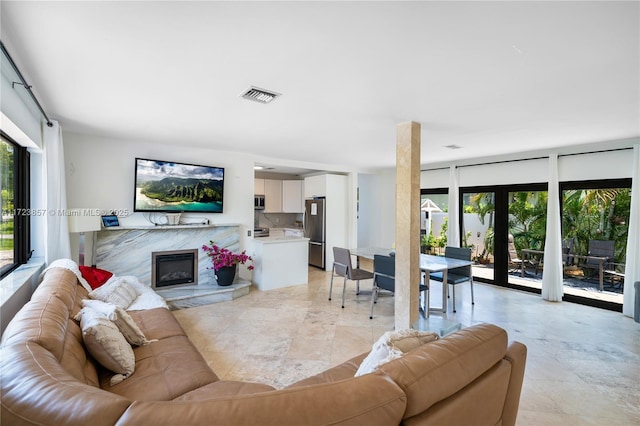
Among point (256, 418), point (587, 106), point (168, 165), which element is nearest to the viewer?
point (256, 418)

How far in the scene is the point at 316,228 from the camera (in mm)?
6859

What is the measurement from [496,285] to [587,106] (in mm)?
3709

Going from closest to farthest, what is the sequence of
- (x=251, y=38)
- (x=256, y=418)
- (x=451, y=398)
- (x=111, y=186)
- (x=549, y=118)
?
(x=256, y=418) < (x=451, y=398) < (x=251, y=38) < (x=549, y=118) < (x=111, y=186)

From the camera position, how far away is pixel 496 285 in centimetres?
555

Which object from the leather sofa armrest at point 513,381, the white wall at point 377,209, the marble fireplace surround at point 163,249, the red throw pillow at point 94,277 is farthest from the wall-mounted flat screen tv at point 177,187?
the leather sofa armrest at point 513,381

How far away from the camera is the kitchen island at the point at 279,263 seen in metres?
5.04

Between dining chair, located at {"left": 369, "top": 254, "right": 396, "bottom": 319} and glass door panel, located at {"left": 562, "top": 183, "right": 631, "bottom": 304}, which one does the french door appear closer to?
glass door panel, located at {"left": 562, "top": 183, "right": 631, "bottom": 304}

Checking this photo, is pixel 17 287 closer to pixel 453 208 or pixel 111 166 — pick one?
pixel 111 166

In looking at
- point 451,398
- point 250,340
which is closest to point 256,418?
point 451,398

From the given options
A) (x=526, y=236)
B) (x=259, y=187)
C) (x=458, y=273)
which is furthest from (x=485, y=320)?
(x=259, y=187)

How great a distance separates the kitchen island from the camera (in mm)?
5043

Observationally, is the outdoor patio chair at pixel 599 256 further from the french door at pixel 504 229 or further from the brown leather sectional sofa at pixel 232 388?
the brown leather sectional sofa at pixel 232 388

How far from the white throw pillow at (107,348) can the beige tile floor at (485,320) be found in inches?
36.9

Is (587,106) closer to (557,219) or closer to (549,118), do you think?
(549,118)
